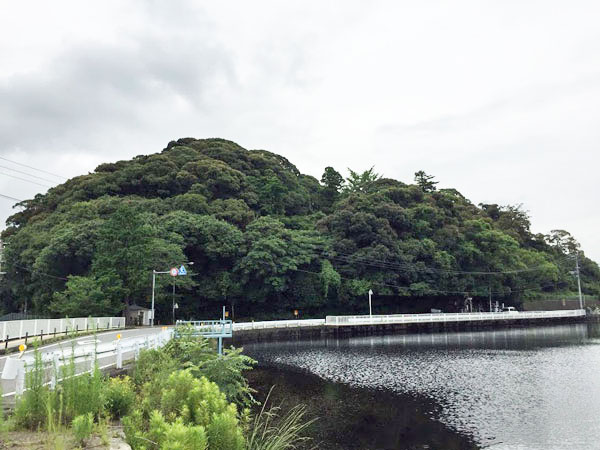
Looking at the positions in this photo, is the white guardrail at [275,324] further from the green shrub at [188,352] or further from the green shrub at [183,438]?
the green shrub at [183,438]

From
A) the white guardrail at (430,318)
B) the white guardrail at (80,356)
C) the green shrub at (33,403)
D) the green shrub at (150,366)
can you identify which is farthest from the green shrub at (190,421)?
the white guardrail at (430,318)

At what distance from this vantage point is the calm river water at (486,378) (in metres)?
12.3

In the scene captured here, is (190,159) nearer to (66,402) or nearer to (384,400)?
(384,400)

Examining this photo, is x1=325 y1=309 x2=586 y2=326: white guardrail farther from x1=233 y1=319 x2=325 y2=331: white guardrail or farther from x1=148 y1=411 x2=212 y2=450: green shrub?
x1=148 y1=411 x2=212 y2=450: green shrub

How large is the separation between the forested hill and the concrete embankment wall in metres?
4.43

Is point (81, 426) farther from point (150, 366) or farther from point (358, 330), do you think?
point (358, 330)

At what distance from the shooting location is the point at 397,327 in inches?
1859

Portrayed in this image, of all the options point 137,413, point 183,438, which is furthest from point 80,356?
point 183,438

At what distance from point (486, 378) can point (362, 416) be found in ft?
29.7

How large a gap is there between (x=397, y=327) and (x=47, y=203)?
48.7 meters

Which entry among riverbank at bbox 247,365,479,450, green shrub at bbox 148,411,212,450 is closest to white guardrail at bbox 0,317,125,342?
riverbank at bbox 247,365,479,450

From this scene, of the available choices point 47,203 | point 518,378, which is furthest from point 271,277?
point 47,203

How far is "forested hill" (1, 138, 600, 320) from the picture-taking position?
3894 cm

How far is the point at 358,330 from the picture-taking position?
4472cm
